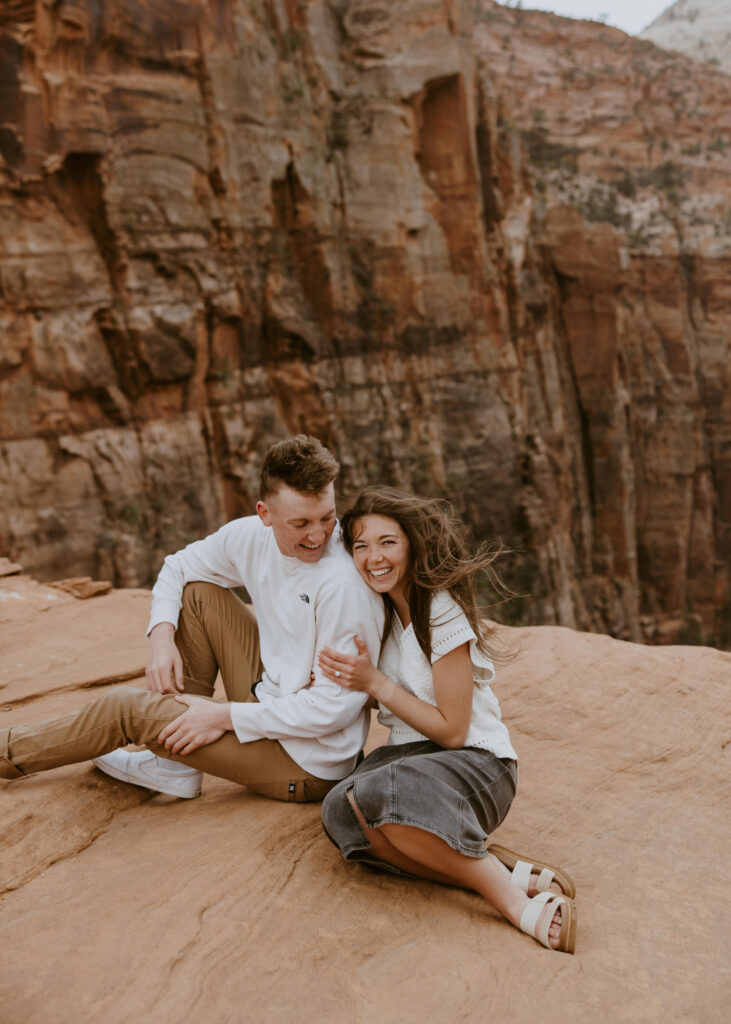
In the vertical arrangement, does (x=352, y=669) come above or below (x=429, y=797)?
above

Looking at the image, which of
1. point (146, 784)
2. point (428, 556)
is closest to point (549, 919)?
point (428, 556)

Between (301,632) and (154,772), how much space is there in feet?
2.63

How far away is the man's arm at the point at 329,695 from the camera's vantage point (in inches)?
113

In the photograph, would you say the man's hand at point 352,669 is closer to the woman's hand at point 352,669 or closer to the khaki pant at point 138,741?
the woman's hand at point 352,669

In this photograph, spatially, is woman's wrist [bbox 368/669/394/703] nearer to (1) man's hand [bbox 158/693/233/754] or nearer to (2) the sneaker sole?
(1) man's hand [bbox 158/693/233/754]

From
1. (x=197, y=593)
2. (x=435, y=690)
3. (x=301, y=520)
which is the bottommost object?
(x=435, y=690)

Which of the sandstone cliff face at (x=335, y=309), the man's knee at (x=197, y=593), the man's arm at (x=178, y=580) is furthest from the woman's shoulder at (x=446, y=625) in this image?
the sandstone cliff face at (x=335, y=309)

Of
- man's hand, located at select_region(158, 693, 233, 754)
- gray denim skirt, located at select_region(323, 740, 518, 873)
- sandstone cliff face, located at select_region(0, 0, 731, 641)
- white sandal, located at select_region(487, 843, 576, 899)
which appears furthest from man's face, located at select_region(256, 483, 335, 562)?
sandstone cliff face, located at select_region(0, 0, 731, 641)

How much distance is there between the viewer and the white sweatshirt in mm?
2887

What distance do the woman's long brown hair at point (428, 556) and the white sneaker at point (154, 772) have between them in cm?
110

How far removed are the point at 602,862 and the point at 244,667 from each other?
1476mm

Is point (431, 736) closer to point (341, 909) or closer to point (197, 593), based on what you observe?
point (341, 909)

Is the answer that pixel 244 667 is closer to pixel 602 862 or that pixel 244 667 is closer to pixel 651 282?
pixel 602 862

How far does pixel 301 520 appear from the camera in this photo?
2.95 meters
